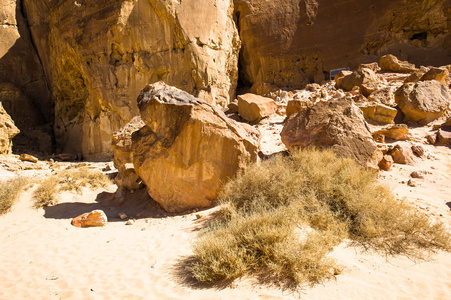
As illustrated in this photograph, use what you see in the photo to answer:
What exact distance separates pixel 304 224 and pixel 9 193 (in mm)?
5579

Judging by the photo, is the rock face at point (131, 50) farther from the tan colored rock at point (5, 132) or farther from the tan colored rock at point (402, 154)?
the tan colored rock at point (402, 154)

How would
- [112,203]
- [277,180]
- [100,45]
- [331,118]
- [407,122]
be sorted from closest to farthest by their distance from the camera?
[277,180] < [331,118] < [112,203] < [407,122] < [100,45]

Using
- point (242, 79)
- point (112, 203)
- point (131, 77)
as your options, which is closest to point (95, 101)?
point (131, 77)

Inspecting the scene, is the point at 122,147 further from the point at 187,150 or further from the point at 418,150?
the point at 418,150

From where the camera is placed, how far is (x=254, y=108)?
855 cm

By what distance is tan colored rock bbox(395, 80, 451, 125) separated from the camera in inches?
264

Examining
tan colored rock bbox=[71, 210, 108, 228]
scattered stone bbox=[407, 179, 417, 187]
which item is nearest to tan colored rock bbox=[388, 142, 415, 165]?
scattered stone bbox=[407, 179, 417, 187]

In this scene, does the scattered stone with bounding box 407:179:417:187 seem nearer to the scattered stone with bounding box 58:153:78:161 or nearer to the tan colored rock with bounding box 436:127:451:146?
the tan colored rock with bounding box 436:127:451:146

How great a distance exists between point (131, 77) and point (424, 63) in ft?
44.5

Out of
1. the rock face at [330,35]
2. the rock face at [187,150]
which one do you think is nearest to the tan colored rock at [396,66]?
the rock face at [330,35]

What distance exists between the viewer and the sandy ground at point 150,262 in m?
2.24

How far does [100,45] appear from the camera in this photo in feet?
31.5

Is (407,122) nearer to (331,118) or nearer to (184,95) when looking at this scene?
(331,118)

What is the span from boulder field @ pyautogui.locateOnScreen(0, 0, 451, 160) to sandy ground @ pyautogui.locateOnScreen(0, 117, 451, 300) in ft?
18.8
